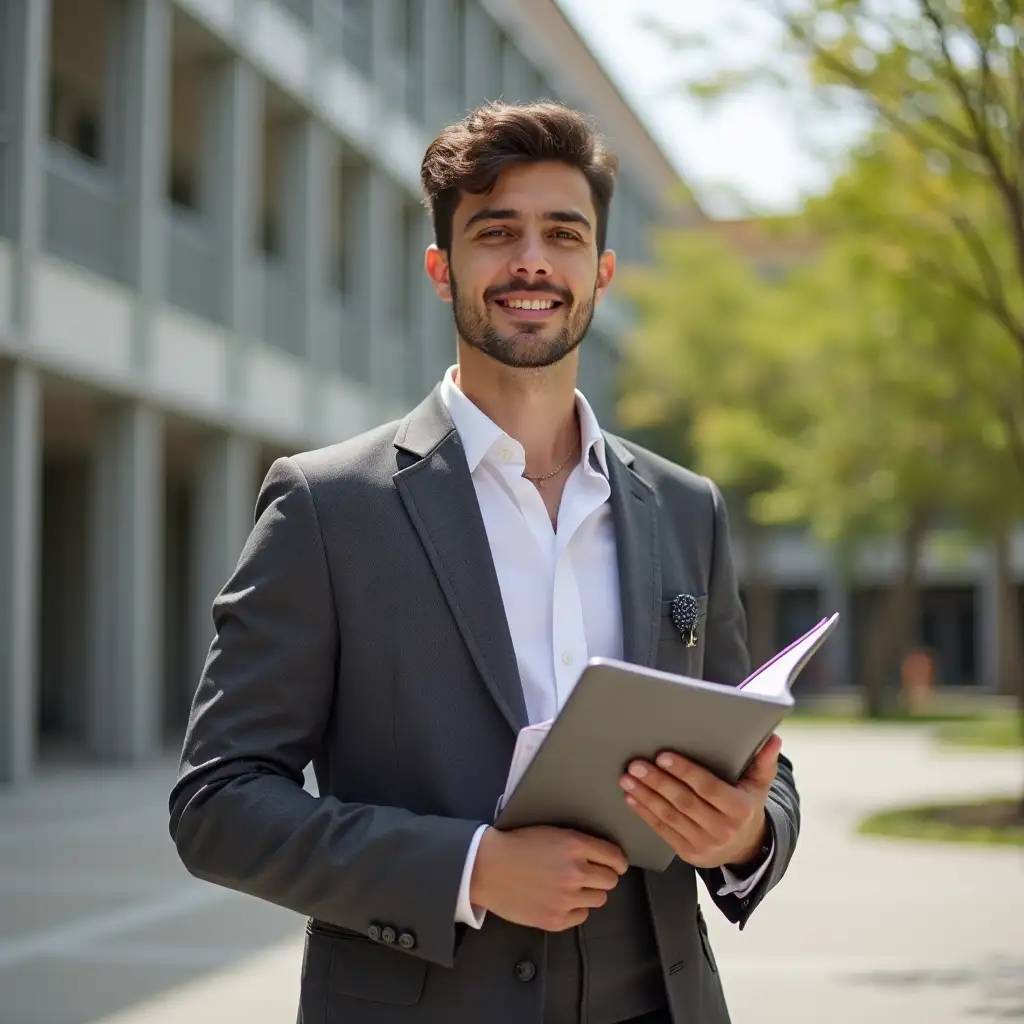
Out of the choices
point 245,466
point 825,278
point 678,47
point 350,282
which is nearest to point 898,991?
point 678,47

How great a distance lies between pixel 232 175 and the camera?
21469 mm

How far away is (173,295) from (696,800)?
61.4 feet

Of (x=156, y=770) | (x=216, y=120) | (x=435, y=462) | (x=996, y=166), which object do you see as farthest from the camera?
(x=216, y=120)

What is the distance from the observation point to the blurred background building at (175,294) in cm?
1634

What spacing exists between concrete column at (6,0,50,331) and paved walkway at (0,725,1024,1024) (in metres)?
4.86

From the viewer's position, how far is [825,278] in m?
24.2

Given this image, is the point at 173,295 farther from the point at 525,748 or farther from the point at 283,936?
the point at 525,748

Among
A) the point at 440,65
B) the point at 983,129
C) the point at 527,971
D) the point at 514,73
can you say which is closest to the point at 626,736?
the point at 527,971

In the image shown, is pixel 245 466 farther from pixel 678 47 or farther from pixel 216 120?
pixel 678 47

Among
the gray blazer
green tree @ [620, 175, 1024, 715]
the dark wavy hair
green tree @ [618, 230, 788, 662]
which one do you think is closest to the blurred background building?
green tree @ [620, 175, 1024, 715]

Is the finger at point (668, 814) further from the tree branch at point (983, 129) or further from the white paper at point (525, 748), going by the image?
the tree branch at point (983, 129)

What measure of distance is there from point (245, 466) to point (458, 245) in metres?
19.7

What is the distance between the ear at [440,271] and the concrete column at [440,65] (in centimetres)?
2614

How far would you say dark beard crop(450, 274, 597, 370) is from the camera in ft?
8.87
